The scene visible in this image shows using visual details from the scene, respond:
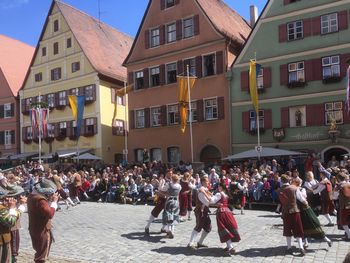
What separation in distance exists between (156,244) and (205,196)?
1.79m

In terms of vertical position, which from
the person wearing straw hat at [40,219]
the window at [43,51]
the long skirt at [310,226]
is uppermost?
the window at [43,51]

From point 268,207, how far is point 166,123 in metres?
14.9

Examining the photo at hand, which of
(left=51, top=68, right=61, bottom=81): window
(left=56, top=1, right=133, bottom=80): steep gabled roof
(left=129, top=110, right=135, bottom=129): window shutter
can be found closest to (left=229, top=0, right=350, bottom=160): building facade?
(left=129, top=110, right=135, bottom=129): window shutter

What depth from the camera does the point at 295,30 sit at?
27.2m

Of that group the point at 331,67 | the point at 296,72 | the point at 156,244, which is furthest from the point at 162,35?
the point at 156,244

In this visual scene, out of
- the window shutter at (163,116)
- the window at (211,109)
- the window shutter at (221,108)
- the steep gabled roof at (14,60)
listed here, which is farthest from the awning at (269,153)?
the steep gabled roof at (14,60)

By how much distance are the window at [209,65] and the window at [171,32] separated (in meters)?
3.26

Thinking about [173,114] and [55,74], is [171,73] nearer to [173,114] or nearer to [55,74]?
[173,114]

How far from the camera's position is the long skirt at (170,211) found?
1197 cm

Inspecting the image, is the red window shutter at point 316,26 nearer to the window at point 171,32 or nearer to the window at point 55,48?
the window at point 171,32

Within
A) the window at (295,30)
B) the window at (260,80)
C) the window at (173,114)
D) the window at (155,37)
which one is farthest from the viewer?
the window at (155,37)

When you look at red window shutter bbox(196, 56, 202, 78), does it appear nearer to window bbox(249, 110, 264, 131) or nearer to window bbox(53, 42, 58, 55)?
window bbox(249, 110, 264, 131)

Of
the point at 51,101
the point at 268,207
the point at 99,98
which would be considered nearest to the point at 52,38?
the point at 51,101

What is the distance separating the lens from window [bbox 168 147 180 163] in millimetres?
31778
